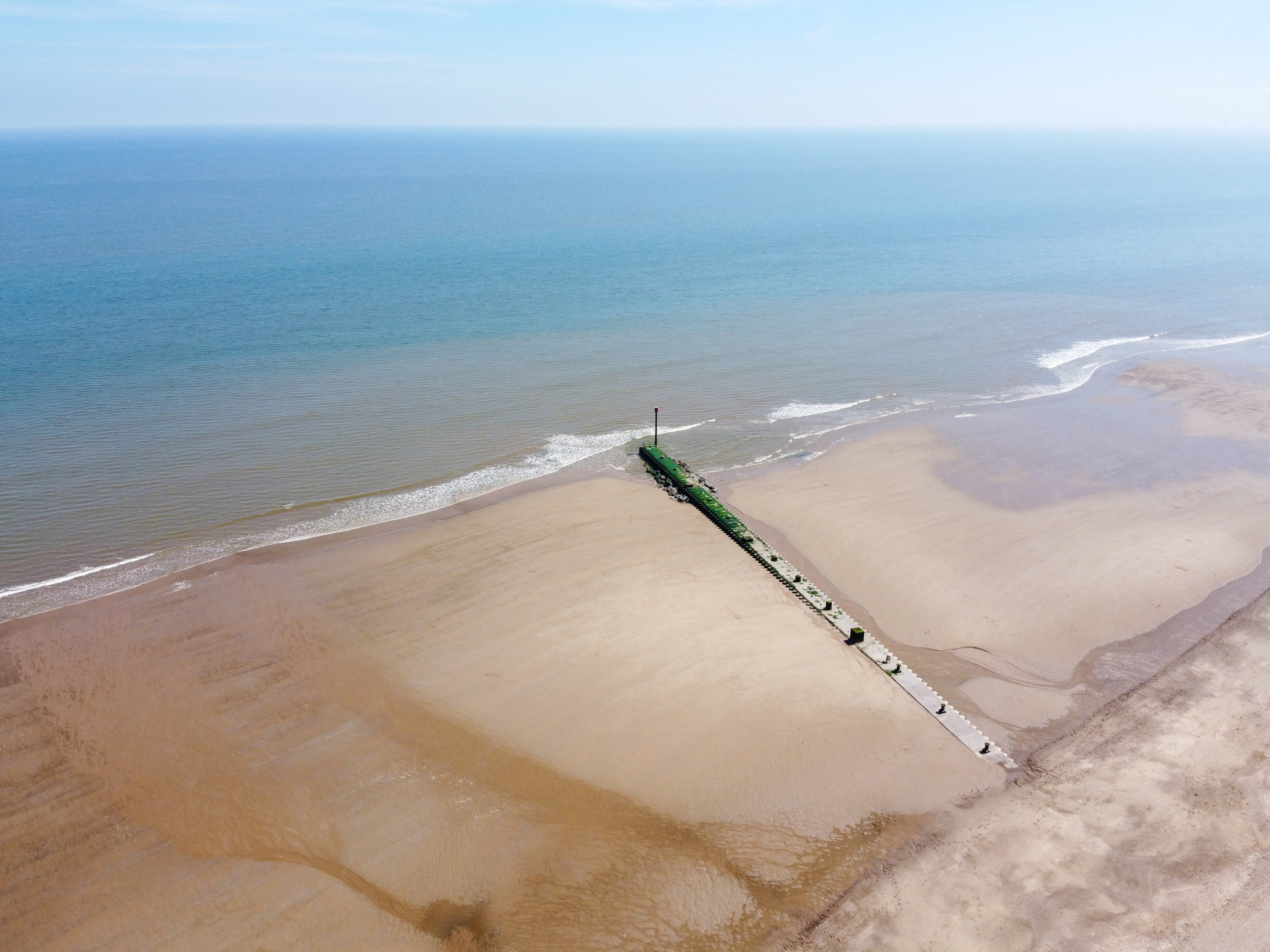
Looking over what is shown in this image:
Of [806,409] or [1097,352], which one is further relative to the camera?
[1097,352]

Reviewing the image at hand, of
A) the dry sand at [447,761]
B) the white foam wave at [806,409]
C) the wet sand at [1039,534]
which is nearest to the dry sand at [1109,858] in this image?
the dry sand at [447,761]

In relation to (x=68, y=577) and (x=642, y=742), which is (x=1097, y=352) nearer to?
(x=642, y=742)

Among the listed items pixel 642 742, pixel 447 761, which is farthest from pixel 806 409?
pixel 447 761

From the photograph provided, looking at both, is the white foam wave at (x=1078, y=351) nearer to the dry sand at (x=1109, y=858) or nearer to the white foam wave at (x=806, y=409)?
the white foam wave at (x=806, y=409)

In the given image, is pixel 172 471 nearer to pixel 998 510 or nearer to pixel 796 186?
pixel 998 510

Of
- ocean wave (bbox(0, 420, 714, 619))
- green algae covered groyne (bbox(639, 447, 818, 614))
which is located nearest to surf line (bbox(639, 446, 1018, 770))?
green algae covered groyne (bbox(639, 447, 818, 614))

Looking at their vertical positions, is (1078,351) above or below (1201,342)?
below

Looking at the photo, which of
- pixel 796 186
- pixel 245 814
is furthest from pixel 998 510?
pixel 796 186
